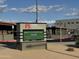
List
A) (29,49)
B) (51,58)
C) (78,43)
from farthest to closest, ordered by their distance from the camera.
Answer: (78,43) → (29,49) → (51,58)

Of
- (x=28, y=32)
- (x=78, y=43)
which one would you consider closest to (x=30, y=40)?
→ (x=28, y=32)

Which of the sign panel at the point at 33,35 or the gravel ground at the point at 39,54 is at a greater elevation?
the sign panel at the point at 33,35

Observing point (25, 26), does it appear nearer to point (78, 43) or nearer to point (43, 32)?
point (43, 32)

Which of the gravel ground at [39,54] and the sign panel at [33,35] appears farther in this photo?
the sign panel at [33,35]

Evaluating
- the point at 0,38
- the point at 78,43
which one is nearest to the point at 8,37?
the point at 0,38

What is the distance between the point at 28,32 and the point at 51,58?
29.7 feet

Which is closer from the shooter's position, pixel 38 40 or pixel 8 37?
pixel 38 40

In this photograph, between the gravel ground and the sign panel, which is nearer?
the gravel ground

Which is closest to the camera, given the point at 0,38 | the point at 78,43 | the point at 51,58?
the point at 51,58

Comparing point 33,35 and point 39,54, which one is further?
point 33,35

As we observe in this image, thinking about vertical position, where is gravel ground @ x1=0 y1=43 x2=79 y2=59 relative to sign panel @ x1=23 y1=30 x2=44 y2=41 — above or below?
below

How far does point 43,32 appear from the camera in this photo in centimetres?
3122

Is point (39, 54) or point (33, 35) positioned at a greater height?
point (33, 35)

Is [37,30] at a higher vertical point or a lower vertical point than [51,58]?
higher
